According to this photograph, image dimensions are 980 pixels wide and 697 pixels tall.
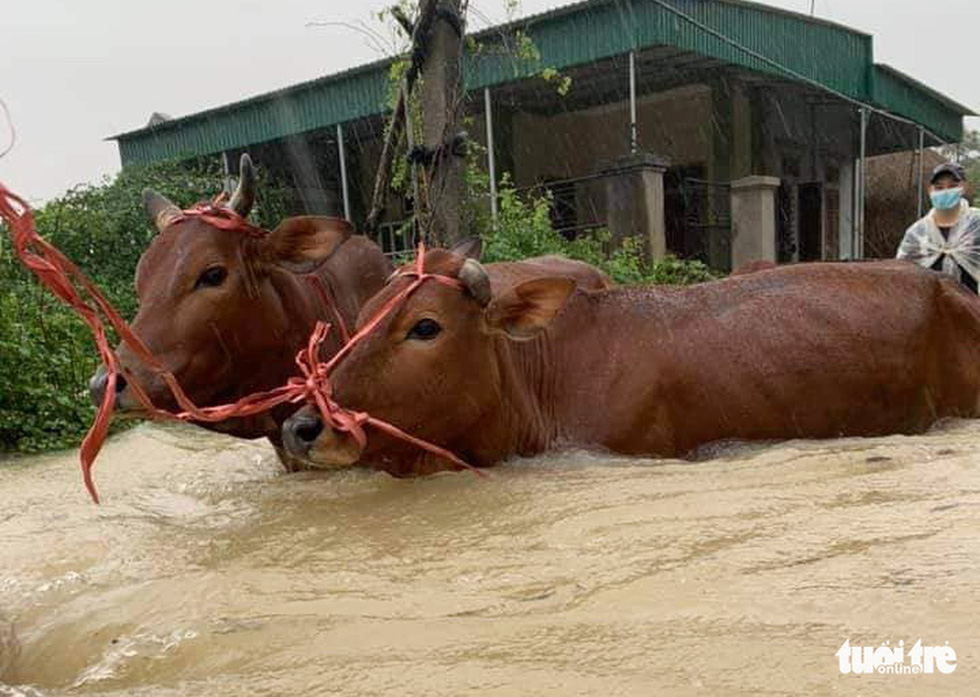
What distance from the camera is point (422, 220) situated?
20.9ft

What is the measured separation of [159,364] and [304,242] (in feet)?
3.53

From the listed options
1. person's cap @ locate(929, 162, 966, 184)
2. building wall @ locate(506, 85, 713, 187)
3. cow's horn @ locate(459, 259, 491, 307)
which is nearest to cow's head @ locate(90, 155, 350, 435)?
cow's horn @ locate(459, 259, 491, 307)

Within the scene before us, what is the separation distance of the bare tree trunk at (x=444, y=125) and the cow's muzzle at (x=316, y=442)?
3.16 metres

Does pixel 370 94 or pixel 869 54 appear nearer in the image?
pixel 370 94

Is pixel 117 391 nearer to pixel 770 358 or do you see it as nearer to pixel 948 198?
pixel 770 358

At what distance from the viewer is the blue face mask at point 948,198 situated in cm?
621

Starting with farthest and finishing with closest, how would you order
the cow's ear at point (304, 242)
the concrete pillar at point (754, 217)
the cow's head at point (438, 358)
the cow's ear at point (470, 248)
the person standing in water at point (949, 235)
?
the concrete pillar at point (754, 217)
the person standing in water at point (949, 235)
the cow's ear at point (470, 248)
the cow's ear at point (304, 242)
the cow's head at point (438, 358)

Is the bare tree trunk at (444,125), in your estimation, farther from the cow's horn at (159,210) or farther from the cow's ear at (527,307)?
the cow's ear at (527,307)

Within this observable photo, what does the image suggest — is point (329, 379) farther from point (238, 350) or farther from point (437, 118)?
point (437, 118)

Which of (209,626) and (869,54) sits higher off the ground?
(869,54)

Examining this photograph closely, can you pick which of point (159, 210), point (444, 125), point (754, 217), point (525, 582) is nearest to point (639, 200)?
point (754, 217)

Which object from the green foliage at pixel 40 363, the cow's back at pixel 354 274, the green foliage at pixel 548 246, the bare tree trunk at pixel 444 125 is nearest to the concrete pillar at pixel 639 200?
the green foliage at pixel 548 246

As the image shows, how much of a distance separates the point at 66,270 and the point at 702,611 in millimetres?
2054

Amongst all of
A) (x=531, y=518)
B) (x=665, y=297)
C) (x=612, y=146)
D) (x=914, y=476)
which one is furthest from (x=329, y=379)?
(x=612, y=146)
